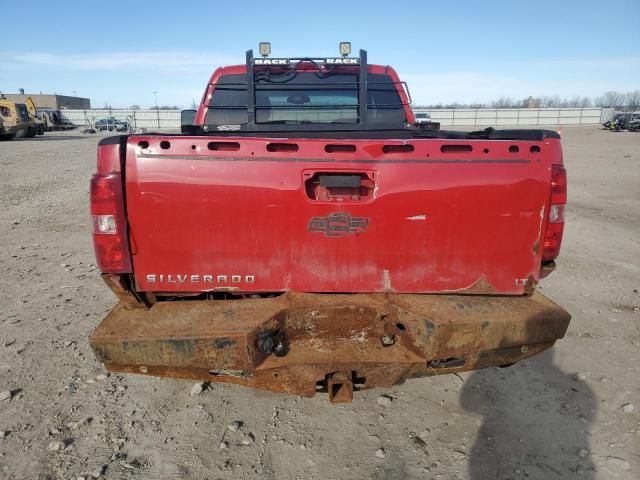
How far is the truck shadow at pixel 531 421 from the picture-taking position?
2.55 meters

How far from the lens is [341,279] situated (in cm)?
252

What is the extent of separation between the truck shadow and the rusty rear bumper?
60cm

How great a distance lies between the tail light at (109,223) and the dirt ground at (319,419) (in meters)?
1.16

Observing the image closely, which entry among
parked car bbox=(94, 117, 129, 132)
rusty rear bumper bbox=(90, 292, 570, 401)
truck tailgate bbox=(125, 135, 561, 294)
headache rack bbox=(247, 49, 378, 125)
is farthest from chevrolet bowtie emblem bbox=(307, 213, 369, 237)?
parked car bbox=(94, 117, 129, 132)

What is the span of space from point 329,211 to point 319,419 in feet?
4.82

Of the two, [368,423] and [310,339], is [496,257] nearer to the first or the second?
[310,339]

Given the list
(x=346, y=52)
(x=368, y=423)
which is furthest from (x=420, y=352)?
(x=346, y=52)

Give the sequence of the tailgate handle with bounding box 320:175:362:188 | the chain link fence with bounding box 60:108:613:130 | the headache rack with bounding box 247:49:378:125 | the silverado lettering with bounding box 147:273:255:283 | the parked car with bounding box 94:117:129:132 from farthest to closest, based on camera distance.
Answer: the chain link fence with bounding box 60:108:613:130, the parked car with bounding box 94:117:129:132, the headache rack with bounding box 247:49:378:125, the silverado lettering with bounding box 147:273:255:283, the tailgate handle with bounding box 320:175:362:188

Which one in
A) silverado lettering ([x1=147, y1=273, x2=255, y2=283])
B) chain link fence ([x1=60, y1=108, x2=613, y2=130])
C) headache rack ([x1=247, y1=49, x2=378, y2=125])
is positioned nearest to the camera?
silverado lettering ([x1=147, y1=273, x2=255, y2=283])

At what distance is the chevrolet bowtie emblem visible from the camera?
A: 2410mm

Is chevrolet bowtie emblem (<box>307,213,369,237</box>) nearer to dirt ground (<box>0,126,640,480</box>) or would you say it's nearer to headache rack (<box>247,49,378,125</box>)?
dirt ground (<box>0,126,640,480</box>)

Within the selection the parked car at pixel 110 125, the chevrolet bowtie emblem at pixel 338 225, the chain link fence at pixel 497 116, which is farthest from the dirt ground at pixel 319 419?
the chain link fence at pixel 497 116

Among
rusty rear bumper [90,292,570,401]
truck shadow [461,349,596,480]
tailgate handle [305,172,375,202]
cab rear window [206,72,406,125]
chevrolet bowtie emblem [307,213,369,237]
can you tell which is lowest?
truck shadow [461,349,596,480]

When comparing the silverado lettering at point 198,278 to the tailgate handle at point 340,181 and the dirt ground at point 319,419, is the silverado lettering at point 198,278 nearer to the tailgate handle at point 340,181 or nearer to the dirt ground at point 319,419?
the tailgate handle at point 340,181
